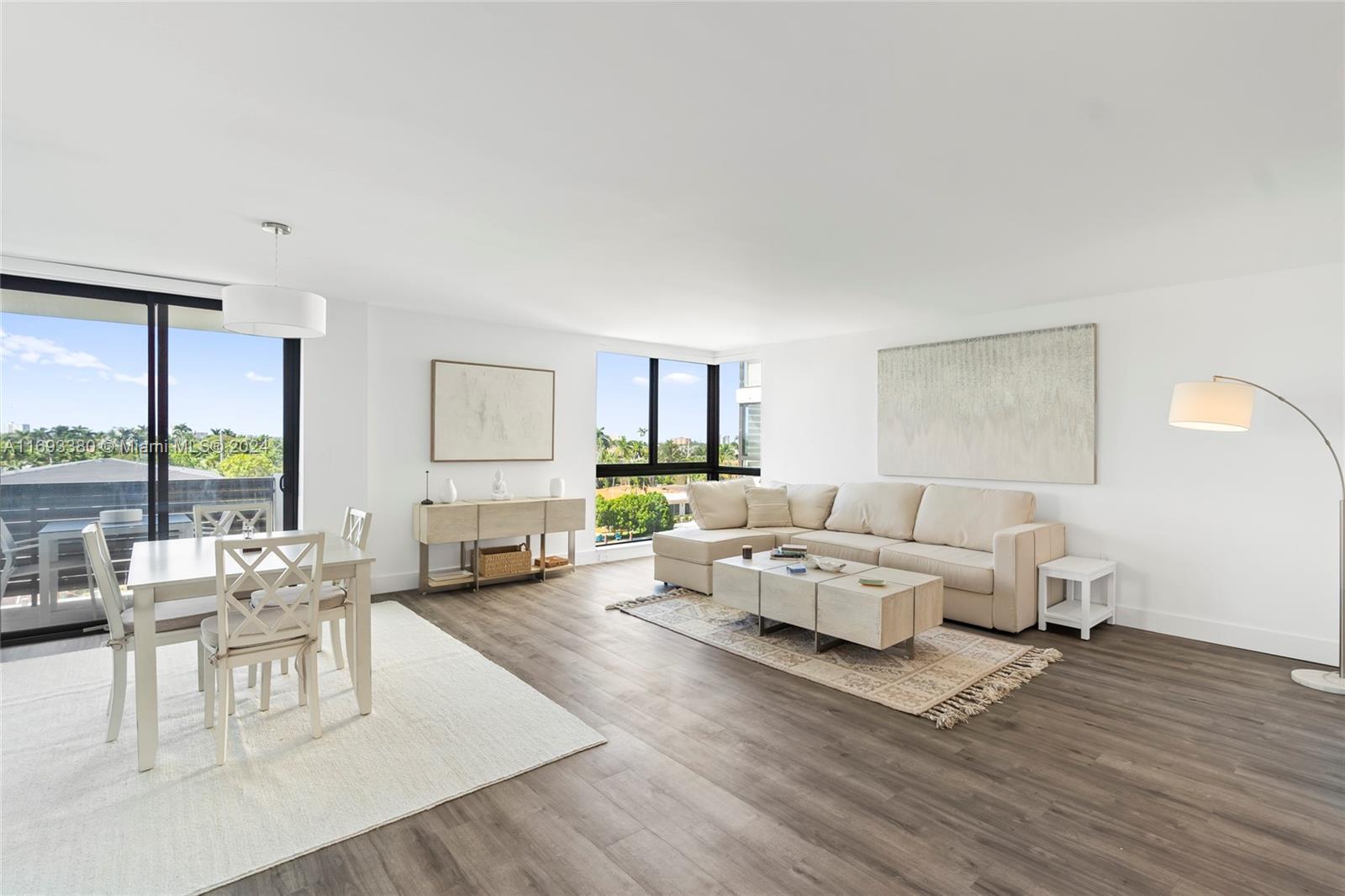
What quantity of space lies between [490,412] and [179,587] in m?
3.59

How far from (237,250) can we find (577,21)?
10.4 feet

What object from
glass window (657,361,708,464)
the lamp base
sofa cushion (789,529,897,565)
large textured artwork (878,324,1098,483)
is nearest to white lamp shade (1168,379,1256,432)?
large textured artwork (878,324,1098,483)

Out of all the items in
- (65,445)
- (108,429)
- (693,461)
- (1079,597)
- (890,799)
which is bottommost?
(890,799)

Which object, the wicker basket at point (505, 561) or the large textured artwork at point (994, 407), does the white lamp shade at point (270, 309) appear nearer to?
the wicker basket at point (505, 561)

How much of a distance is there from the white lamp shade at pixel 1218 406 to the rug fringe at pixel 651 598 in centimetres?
360

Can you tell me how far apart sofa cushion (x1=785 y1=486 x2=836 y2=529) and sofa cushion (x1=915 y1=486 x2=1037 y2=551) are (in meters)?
0.96

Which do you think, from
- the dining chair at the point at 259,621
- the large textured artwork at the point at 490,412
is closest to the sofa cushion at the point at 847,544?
the large textured artwork at the point at 490,412

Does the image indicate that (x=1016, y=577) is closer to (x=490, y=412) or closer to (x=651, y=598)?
(x=651, y=598)

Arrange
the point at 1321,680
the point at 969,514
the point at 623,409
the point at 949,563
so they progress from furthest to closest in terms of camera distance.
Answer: the point at 623,409
the point at 969,514
the point at 949,563
the point at 1321,680

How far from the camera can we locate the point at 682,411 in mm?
7766

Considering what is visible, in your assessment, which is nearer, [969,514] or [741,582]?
[741,582]

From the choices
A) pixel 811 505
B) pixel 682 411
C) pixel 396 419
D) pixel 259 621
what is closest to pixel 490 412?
pixel 396 419

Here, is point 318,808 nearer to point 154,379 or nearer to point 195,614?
point 195,614

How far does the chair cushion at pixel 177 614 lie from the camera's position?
9.32 ft
